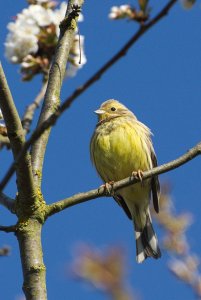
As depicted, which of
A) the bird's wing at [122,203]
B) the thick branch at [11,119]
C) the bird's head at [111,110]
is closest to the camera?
the thick branch at [11,119]

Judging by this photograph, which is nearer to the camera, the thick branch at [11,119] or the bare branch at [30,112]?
the thick branch at [11,119]

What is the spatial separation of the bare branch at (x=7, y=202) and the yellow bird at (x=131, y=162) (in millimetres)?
3148

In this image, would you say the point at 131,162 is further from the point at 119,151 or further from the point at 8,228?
the point at 8,228

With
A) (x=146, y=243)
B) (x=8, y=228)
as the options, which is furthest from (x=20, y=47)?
(x=146, y=243)

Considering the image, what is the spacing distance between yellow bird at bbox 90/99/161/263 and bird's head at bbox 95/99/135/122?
0.01 metres

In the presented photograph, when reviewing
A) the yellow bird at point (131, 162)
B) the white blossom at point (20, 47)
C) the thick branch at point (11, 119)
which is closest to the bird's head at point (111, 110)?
the yellow bird at point (131, 162)

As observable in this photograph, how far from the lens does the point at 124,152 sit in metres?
7.21

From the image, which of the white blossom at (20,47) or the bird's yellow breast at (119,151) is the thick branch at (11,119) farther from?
the bird's yellow breast at (119,151)

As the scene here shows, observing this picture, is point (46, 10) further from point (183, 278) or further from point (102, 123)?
point (102, 123)

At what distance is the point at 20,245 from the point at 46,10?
1.83 m

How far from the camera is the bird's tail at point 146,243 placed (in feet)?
24.4

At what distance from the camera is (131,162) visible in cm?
723

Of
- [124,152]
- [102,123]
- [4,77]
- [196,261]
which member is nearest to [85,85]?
[196,261]

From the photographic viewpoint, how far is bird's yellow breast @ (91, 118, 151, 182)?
7.23 metres
